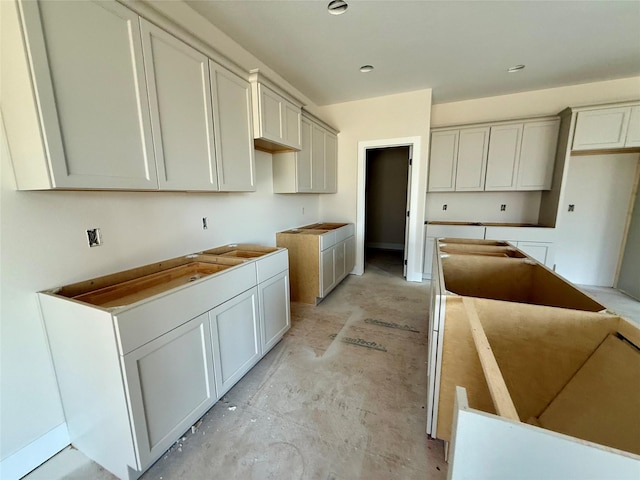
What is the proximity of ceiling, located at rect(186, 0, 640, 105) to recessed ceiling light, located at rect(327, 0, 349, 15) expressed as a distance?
0.06 meters

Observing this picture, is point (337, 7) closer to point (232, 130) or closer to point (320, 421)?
point (232, 130)

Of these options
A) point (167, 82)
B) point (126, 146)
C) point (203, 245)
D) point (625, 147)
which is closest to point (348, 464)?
point (203, 245)

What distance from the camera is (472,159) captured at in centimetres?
392

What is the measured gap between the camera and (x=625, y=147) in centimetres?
320

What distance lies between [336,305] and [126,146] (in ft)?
8.67

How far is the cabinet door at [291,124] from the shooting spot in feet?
8.61

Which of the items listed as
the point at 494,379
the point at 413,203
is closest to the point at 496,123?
the point at 413,203

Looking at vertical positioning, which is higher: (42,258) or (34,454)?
(42,258)

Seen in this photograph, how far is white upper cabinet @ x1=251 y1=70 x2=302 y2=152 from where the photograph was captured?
224 cm

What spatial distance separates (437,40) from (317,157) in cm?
176

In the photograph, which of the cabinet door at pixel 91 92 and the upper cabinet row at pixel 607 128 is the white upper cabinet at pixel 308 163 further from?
the upper cabinet row at pixel 607 128

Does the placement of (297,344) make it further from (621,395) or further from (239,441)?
(621,395)

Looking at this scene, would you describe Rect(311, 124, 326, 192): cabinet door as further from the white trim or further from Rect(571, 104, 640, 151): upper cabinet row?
Rect(571, 104, 640, 151): upper cabinet row

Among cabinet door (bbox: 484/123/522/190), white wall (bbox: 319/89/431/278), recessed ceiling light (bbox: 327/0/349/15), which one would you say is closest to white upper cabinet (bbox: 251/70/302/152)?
recessed ceiling light (bbox: 327/0/349/15)
